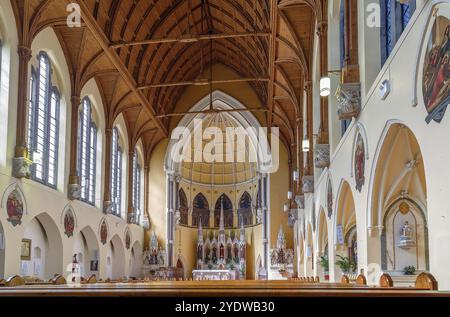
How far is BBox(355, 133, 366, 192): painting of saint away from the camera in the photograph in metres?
10.4

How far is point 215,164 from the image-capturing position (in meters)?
38.5

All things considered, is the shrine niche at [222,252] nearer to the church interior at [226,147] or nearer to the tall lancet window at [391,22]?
A: the church interior at [226,147]

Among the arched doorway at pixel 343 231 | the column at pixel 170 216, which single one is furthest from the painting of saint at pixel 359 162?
the column at pixel 170 216

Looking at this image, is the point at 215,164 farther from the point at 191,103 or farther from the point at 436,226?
the point at 436,226

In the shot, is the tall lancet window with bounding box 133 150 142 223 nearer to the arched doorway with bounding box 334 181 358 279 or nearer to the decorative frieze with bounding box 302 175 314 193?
the decorative frieze with bounding box 302 175 314 193

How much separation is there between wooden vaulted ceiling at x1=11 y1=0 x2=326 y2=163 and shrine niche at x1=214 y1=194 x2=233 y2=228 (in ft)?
24.6

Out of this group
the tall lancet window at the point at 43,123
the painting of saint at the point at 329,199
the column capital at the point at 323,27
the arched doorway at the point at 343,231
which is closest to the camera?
the arched doorway at the point at 343,231

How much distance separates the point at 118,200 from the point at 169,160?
20.0 ft

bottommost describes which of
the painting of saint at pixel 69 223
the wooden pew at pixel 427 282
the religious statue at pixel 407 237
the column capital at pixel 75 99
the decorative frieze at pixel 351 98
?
the wooden pew at pixel 427 282

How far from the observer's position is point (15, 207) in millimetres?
15375

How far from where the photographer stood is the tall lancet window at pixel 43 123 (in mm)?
17281

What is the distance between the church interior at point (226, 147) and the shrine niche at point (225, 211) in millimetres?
73

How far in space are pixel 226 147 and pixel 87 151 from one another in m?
16.6
